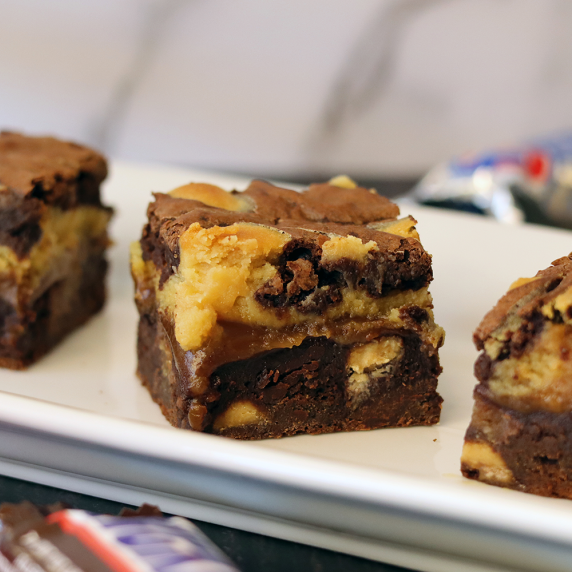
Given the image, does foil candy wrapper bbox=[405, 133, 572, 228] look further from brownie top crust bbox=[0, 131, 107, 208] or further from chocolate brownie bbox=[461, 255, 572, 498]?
chocolate brownie bbox=[461, 255, 572, 498]

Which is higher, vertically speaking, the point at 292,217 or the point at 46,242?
the point at 292,217

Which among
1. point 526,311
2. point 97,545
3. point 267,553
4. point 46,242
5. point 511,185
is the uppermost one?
point 511,185

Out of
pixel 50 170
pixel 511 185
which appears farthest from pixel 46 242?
pixel 511 185

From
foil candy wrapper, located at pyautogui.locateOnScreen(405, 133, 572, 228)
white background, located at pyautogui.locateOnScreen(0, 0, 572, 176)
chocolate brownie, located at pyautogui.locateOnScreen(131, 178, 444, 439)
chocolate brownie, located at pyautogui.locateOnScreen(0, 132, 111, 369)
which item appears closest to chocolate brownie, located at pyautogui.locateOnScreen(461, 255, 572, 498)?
chocolate brownie, located at pyautogui.locateOnScreen(131, 178, 444, 439)

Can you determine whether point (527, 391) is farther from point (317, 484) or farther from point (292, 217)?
point (292, 217)

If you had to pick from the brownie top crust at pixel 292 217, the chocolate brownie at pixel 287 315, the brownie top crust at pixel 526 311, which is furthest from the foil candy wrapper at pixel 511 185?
the brownie top crust at pixel 526 311

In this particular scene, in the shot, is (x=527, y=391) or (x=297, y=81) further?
(x=297, y=81)

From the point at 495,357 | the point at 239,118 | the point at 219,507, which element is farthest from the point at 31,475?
the point at 239,118
